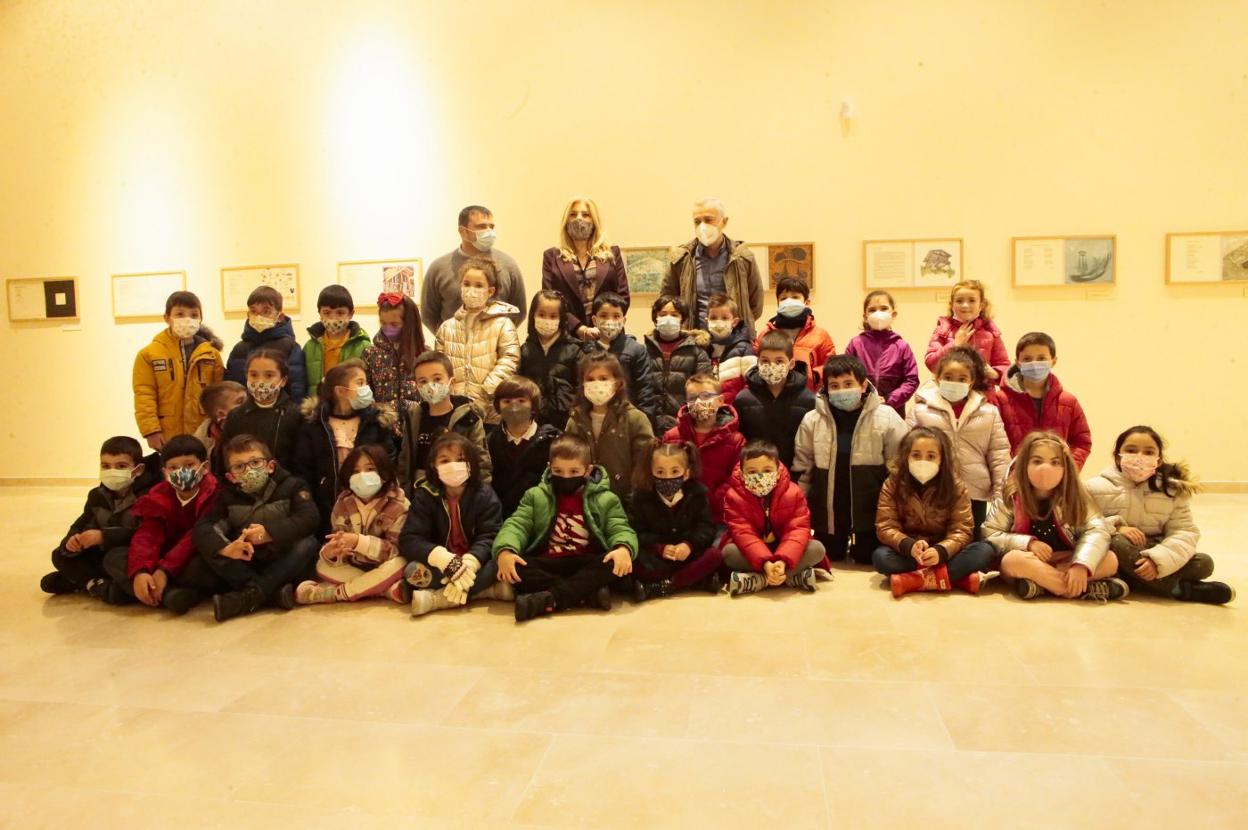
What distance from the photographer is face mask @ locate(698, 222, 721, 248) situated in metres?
7.03

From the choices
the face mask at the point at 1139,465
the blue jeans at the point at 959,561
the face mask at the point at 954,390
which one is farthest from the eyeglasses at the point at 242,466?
the face mask at the point at 1139,465

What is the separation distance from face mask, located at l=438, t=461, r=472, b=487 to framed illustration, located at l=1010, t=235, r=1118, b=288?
6.13 metres

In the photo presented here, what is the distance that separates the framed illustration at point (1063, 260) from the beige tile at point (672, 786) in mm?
6822

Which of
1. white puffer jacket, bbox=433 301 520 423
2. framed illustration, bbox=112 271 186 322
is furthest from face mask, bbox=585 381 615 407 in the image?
framed illustration, bbox=112 271 186 322

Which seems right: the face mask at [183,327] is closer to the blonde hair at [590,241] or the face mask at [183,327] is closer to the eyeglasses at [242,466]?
the eyeglasses at [242,466]

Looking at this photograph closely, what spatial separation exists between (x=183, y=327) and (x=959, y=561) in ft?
19.9

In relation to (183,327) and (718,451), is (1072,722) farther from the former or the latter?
Answer: (183,327)

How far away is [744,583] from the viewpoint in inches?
201

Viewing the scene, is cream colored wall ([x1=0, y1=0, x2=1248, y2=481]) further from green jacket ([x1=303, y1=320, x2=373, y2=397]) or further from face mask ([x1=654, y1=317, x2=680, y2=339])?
green jacket ([x1=303, y1=320, x2=373, y2=397])

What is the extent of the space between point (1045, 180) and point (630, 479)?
5638mm

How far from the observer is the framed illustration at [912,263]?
8406 mm

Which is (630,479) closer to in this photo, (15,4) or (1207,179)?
(1207,179)

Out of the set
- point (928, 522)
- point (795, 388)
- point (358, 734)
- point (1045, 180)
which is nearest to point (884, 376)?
point (795, 388)

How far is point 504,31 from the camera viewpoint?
29.5ft
